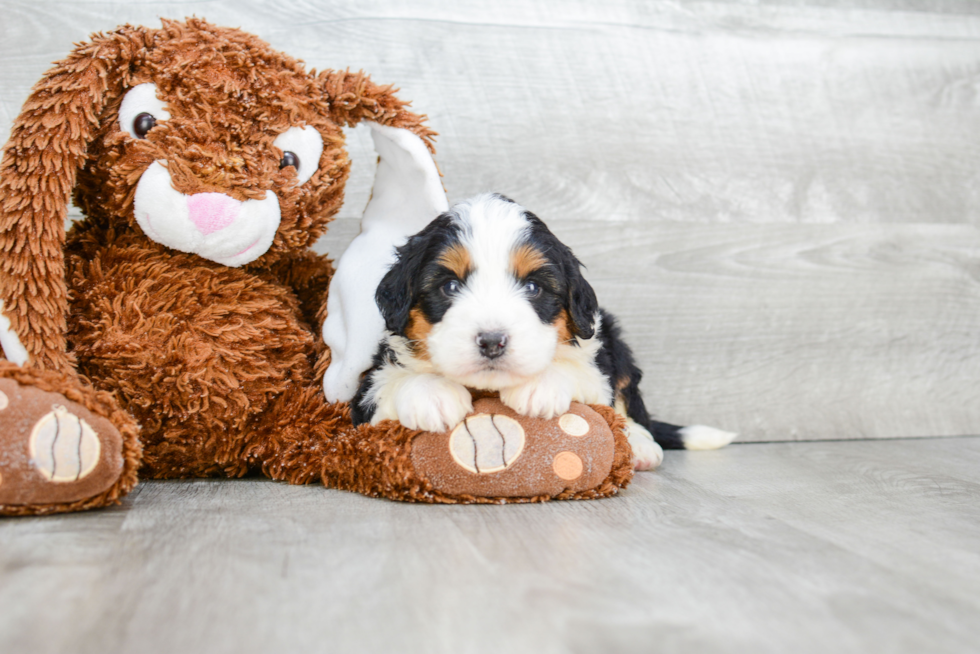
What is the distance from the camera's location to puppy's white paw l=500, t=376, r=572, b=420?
1.58 metres

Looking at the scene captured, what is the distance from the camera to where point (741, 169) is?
2.62 meters

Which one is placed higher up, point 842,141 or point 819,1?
point 819,1

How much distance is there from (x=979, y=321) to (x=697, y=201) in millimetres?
1080

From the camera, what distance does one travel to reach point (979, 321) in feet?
9.13

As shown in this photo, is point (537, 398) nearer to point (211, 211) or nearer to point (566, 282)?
point (566, 282)

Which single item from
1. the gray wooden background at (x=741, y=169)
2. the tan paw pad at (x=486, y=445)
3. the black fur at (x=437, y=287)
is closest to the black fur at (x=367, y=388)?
the black fur at (x=437, y=287)

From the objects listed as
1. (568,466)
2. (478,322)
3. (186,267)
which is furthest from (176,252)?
(568,466)

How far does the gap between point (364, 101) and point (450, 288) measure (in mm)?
504

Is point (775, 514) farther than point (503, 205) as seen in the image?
No

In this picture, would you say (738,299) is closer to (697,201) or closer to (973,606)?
(697,201)

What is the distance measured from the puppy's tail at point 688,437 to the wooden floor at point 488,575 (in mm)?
661

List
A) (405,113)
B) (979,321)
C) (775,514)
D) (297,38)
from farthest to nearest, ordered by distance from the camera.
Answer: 1. (979,321)
2. (297,38)
3. (405,113)
4. (775,514)

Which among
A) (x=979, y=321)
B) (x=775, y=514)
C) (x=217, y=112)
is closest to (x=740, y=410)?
(x=979, y=321)

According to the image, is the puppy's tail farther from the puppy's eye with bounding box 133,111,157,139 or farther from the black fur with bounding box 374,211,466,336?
the puppy's eye with bounding box 133,111,157,139
